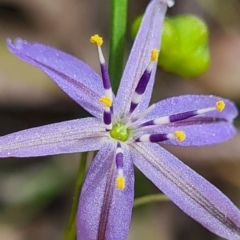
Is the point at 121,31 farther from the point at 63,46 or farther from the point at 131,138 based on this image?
the point at 63,46

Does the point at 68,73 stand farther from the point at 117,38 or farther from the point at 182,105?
the point at 182,105

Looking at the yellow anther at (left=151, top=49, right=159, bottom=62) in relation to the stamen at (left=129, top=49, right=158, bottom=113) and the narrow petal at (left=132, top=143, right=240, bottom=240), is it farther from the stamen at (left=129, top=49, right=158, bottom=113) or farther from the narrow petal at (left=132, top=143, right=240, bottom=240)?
the narrow petal at (left=132, top=143, right=240, bottom=240)

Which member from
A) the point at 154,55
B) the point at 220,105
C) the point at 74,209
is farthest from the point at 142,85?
the point at 74,209

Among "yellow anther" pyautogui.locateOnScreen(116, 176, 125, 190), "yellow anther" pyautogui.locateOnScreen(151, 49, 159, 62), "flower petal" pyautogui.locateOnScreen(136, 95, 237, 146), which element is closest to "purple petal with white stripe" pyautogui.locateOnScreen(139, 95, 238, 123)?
"flower petal" pyautogui.locateOnScreen(136, 95, 237, 146)

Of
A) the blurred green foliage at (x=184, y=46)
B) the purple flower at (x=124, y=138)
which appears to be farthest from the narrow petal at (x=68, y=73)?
the blurred green foliage at (x=184, y=46)

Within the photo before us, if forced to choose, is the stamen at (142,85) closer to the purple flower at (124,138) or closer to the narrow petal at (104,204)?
the purple flower at (124,138)

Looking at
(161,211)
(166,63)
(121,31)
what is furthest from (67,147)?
(161,211)
